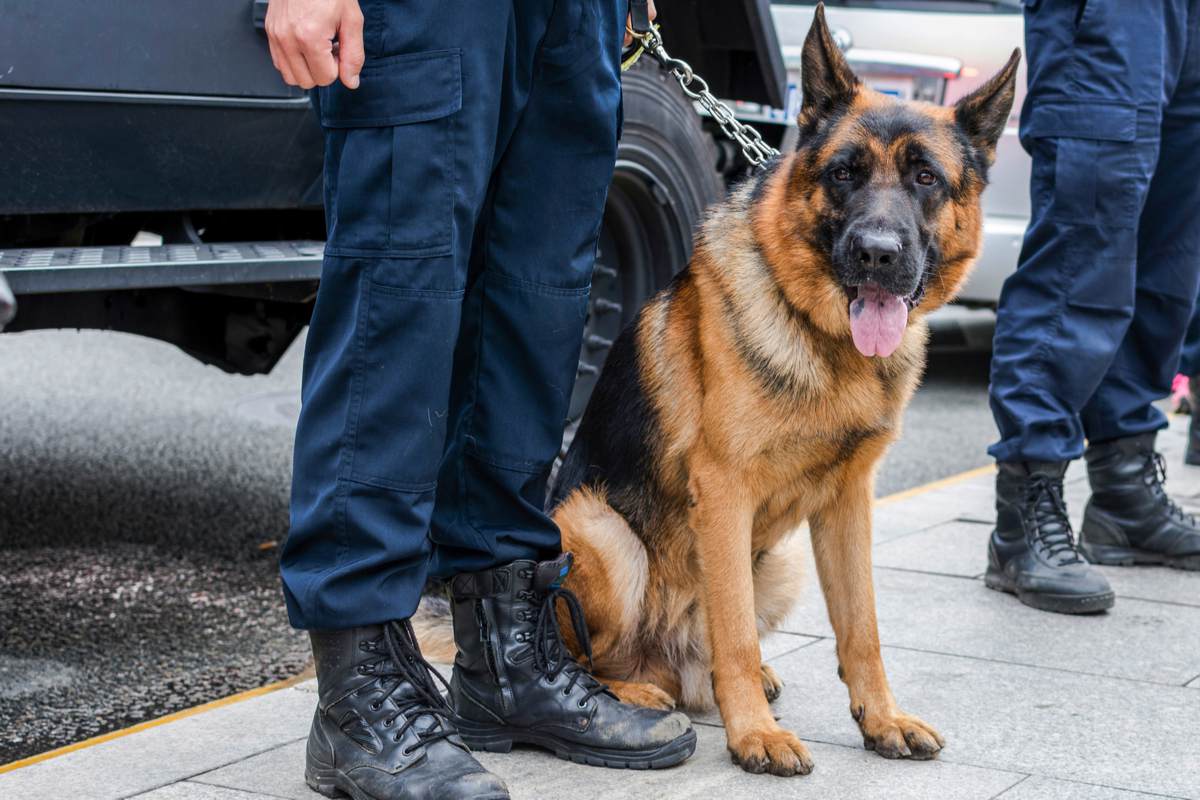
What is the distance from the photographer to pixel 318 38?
1.97 meters

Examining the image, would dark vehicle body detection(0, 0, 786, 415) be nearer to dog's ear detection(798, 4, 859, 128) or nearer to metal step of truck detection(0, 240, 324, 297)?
metal step of truck detection(0, 240, 324, 297)

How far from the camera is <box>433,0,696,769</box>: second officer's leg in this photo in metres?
2.39

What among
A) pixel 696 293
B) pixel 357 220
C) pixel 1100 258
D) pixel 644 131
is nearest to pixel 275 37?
pixel 357 220

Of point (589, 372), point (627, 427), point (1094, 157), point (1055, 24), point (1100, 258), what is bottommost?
point (589, 372)

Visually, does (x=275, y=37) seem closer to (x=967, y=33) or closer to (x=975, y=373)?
(x=967, y=33)

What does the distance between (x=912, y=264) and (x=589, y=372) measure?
5.36 ft

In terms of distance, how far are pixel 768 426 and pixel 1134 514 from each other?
5.86ft

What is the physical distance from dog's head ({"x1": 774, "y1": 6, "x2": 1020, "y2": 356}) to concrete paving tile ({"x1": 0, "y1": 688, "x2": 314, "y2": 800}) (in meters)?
1.27

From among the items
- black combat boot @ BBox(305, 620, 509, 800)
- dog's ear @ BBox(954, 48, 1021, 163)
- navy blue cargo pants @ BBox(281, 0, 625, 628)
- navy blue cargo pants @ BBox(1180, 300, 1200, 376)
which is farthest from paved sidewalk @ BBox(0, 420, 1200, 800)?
navy blue cargo pants @ BBox(1180, 300, 1200, 376)

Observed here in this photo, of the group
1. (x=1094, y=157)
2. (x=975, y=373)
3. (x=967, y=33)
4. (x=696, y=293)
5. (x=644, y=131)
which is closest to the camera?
(x=696, y=293)

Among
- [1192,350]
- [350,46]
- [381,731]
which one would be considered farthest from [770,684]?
[1192,350]

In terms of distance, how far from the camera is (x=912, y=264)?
100 inches

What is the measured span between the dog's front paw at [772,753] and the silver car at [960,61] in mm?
4473

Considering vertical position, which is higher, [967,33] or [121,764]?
[967,33]
